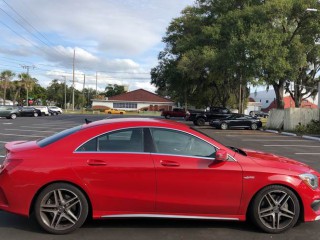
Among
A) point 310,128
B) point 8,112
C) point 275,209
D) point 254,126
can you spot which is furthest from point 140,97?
point 275,209

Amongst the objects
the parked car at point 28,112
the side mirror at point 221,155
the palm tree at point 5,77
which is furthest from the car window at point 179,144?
the palm tree at point 5,77

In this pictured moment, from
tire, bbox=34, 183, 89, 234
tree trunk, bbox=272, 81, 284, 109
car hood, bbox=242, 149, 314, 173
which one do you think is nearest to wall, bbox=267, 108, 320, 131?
tree trunk, bbox=272, 81, 284, 109

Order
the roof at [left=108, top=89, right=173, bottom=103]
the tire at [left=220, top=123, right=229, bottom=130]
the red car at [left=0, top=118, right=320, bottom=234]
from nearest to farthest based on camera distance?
the red car at [left=0, top=118, right=320, bottom=234] < the tire at [left=220, top=123, right=229, bottom=130] < the roof at [left=108, top=89, right=173, bottom=103]

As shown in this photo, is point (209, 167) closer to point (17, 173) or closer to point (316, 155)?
point (17, 173)

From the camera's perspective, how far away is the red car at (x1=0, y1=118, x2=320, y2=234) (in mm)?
4918

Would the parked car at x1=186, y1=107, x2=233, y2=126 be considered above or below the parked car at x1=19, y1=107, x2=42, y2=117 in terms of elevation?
above

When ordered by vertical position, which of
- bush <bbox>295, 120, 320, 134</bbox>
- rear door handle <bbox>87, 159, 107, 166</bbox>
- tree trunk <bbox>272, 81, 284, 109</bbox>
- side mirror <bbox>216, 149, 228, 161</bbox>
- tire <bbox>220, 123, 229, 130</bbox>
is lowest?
tire <bbox>220, 123, 229, 130</bbox>

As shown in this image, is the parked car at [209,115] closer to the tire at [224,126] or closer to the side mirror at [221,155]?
the tire at [224,126]

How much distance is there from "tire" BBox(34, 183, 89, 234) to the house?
284 feet

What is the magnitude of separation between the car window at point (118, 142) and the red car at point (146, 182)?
13mm

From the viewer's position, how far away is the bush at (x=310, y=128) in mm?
25656

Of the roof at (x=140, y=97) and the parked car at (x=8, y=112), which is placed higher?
the roof at (x=140, y=97)

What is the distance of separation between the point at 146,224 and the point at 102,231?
0.64 meters

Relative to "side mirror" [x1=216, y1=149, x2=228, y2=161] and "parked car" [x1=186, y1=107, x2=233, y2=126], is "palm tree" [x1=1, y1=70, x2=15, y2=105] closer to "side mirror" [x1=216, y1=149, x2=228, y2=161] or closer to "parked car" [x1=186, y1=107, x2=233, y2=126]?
"parked car" [x1=186, y1=107, x2=233, y2=126]
